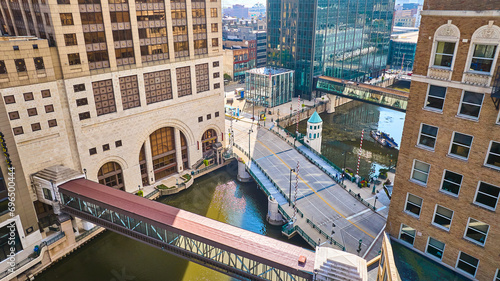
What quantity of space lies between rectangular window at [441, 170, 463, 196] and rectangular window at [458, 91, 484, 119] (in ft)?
17.0

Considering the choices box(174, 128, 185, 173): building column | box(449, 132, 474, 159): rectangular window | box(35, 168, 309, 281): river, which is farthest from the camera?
box(174, 128, 185, 173): building column

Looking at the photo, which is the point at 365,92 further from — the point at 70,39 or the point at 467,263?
the point at 70,39

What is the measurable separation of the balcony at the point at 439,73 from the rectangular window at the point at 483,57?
5.30 feet

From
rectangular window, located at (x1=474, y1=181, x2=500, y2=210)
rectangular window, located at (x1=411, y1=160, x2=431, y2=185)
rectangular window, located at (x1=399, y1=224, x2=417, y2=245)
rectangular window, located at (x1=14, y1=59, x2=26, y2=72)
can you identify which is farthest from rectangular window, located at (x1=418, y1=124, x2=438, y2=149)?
rectangular window, located at (x1=14, y1=59, x2=26, y2=72)

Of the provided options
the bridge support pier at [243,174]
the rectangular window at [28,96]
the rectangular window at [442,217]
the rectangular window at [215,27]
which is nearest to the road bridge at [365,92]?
the bridge support pier at [243,174]

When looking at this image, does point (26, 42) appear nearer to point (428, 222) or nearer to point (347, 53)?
point (428, 222)

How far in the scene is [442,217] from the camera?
97.9 ft

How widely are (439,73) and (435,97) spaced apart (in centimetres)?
200

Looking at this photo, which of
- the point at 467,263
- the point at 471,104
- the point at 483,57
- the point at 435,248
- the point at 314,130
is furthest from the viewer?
the point at 314,130

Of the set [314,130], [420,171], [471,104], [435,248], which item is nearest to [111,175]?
[314,130]

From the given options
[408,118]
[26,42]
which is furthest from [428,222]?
[26,42]

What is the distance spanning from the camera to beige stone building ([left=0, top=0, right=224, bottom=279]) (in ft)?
157

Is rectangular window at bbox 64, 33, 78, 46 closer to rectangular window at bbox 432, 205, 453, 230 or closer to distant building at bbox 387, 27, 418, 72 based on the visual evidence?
rectangular window at bbox 432, 205, 453, 230

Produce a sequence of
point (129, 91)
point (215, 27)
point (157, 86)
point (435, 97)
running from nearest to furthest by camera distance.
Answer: point (435, 97) < point (129, 91) < point (157, 86) < point (215, 27)
